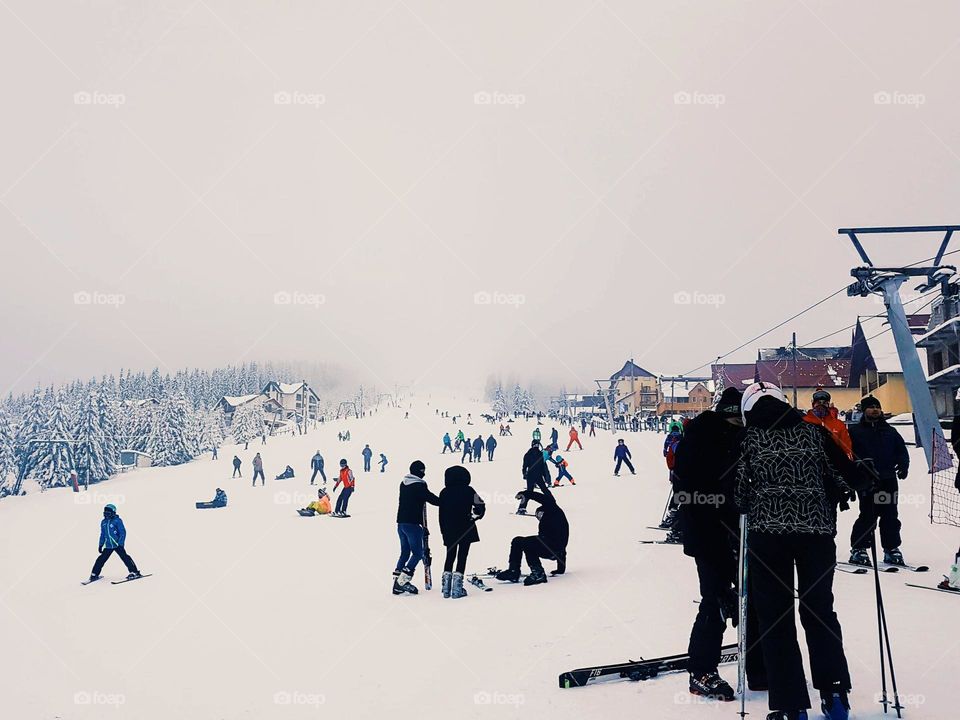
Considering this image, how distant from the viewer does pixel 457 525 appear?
28.9ft

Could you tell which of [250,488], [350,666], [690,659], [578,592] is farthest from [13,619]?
[250,488]

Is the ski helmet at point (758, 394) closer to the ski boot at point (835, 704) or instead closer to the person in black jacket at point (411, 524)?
the ski boot at point (835, 704)

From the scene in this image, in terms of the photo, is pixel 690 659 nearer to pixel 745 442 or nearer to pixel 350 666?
pixel 745 442

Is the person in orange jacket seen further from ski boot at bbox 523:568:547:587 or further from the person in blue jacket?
the person in blue jacket

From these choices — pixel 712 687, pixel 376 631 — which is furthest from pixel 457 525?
pixel 712 687

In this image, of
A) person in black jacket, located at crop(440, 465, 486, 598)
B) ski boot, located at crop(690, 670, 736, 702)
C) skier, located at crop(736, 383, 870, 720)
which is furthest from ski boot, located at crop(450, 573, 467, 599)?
skier, located at crop(736, 383, 870, 720)

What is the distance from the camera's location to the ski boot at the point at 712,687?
4273 millimetres

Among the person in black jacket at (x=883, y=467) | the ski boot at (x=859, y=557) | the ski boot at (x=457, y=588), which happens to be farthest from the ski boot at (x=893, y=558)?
the ski boot at (x=457, y=588)

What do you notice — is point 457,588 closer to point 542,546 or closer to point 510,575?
point 510,575

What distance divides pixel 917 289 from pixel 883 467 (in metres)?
11.3

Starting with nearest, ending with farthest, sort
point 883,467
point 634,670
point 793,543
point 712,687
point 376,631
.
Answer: point 793,543 → point 712,687 → point 634,670 → point 376,631 → point 883,467

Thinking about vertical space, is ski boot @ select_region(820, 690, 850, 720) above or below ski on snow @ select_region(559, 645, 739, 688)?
above

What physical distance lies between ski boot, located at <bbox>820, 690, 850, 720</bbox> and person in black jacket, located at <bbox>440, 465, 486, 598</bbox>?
17.3 feet

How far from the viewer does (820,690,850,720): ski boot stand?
371 cm
